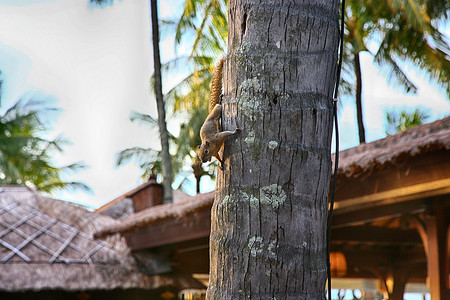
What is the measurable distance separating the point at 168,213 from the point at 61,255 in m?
2.68

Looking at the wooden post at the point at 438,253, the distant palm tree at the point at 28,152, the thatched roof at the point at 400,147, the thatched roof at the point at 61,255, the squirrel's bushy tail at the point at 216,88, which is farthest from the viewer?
the distant palm tree at the point at 28,152

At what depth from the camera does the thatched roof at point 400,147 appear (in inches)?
157

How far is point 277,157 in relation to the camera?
1.43 meters

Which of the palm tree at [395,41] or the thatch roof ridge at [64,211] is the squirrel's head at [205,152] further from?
the palm tree at [395,41]

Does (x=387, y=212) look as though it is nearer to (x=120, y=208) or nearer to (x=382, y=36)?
(x=120, y=208)

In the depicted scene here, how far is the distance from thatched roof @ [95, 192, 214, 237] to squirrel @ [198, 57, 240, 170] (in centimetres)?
406

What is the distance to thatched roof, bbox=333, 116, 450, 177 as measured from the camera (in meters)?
3.98

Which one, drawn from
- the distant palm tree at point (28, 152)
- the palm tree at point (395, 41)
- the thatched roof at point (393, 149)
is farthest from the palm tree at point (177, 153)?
the thatched roof at point (393, 149)

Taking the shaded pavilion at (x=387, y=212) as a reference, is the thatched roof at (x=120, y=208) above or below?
above

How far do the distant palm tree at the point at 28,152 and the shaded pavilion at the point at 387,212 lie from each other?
966 cm

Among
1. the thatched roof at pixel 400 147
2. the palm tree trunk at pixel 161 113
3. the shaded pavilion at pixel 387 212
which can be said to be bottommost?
the shaded pavilion at pixel 387 212

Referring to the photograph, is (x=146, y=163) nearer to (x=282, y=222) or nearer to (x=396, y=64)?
(x=396, y=64)

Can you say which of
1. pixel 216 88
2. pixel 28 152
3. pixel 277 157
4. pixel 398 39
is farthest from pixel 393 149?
pixel 28 152

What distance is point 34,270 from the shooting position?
26.9 ft
